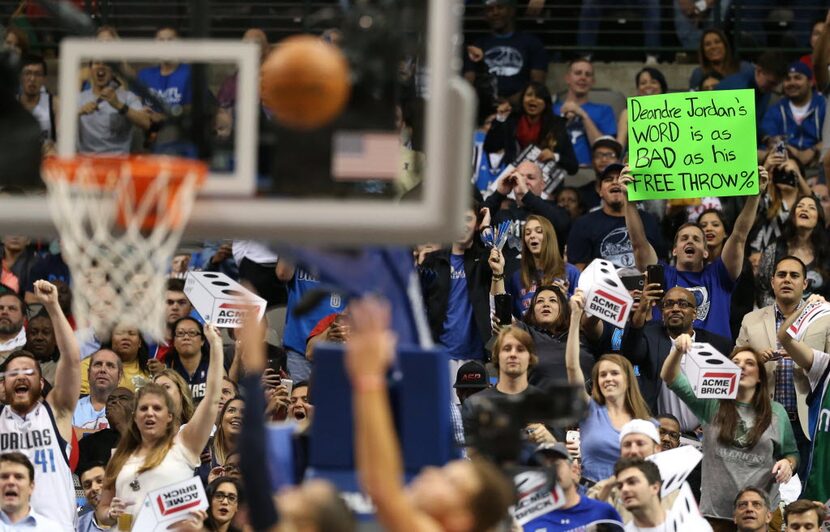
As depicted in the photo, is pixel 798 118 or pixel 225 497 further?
pixel 798 118

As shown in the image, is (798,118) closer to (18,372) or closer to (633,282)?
(633,282)

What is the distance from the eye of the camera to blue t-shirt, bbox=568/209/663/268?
1112 centimetres

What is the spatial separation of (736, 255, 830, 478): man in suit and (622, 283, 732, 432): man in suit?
9.5 inches

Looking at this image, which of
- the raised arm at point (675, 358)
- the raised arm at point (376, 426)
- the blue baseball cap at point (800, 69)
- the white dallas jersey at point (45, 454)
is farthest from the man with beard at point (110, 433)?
the blue baseball cap at point (800, 69)

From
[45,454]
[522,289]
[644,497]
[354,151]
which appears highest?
[354,151]

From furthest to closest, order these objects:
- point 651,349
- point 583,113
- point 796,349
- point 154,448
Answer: point 583,113
point 651,349
point 796,349
point 154,448

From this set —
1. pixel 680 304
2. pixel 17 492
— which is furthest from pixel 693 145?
pixel 17 492

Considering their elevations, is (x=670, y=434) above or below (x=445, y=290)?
below

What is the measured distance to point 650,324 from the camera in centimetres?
1030

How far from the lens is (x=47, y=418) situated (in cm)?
904

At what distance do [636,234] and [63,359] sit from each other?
381cm

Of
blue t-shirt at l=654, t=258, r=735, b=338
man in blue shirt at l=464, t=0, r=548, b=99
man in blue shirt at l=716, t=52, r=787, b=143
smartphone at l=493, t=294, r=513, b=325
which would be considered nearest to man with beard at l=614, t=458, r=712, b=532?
smartphone at l=493, t=294, r=513, b=325

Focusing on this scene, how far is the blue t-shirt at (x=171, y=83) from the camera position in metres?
6.39

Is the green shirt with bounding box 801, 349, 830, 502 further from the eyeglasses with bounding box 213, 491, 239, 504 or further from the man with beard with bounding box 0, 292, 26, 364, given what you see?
the man with beard with bounding box 0, 292, 26, 364
